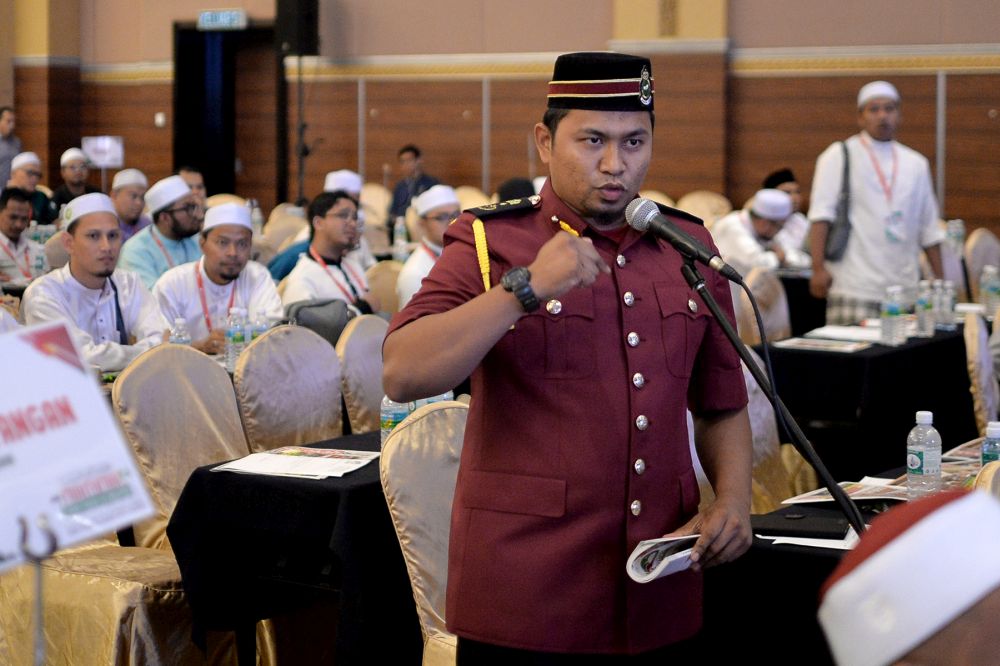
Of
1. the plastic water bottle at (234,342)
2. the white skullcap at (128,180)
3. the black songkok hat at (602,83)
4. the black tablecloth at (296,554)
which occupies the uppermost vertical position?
the black songkok hat at (602,83)

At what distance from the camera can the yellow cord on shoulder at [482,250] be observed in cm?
217

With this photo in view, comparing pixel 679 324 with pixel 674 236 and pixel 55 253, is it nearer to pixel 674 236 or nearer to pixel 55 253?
pixel 674 236

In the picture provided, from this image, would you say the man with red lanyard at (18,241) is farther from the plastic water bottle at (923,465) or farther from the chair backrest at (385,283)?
the plastic water bottle at (923,465)

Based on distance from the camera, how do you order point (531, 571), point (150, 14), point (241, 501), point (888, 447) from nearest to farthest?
point (531, 571), point (241, 501), point (888, 447), point (150, 14)

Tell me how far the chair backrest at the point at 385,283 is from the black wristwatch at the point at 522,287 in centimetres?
600

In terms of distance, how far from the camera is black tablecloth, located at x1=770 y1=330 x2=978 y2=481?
20.7 feet

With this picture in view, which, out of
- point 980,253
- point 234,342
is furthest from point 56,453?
point 980,253

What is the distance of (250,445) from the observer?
15.3 feet

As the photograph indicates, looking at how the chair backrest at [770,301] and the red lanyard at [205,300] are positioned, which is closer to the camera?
the red lanyard at [205,300]

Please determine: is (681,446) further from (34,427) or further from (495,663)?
(34,427)

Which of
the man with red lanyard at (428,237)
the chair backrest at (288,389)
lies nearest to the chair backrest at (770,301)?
the man with red lanyard at (428,237)

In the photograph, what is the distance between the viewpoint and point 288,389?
4.90 meters

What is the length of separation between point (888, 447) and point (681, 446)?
455cm

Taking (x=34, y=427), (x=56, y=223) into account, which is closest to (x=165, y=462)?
(x=34, y=427)
